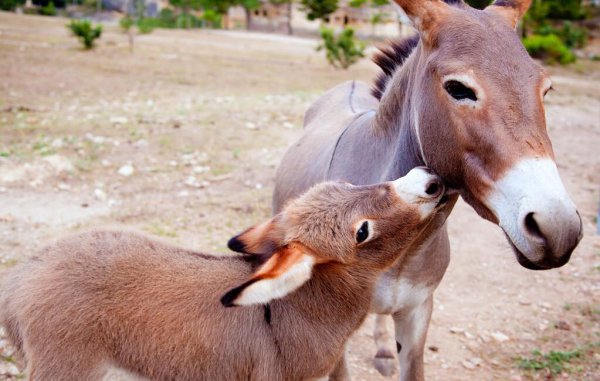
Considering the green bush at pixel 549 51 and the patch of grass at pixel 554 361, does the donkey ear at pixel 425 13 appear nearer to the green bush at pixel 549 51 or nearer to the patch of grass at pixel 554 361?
the patch of grass at pixel 554 361

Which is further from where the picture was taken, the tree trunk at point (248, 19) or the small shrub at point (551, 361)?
the tree trunk at point (248, 19)

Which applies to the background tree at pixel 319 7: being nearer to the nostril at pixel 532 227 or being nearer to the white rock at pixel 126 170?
the white rock at pixel 126 170

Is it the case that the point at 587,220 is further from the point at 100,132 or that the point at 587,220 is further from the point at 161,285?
the point at 100,132

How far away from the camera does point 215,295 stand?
3.15m

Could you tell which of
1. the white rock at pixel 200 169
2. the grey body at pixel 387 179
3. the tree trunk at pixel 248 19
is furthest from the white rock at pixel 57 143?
the tree trunk at pixel 248 19

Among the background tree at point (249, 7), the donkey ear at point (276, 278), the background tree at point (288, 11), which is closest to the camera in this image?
the donkey ear at point (276, 278)

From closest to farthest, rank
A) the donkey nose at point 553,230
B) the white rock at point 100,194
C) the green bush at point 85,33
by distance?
the donkey nose at point 553,230, the white rock at point 100,194, the green bush at point 85,33

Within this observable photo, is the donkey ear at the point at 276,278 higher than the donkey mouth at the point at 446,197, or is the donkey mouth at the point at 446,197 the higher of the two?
the donkey mouth at the point at 446,197

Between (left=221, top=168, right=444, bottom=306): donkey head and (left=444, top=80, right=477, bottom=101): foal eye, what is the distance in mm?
458

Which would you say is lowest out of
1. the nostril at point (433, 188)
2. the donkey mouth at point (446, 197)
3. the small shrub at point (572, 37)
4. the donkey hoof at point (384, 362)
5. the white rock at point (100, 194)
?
the donkey hoof at point (384, 362)

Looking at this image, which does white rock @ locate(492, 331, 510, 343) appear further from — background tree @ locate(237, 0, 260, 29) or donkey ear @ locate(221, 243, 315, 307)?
background tree @ locate(237, 0, 260, 29)

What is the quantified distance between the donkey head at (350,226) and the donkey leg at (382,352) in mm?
1885

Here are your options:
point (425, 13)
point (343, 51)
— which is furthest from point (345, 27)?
point (425, 13)

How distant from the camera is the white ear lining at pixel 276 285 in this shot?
8.38 ft
